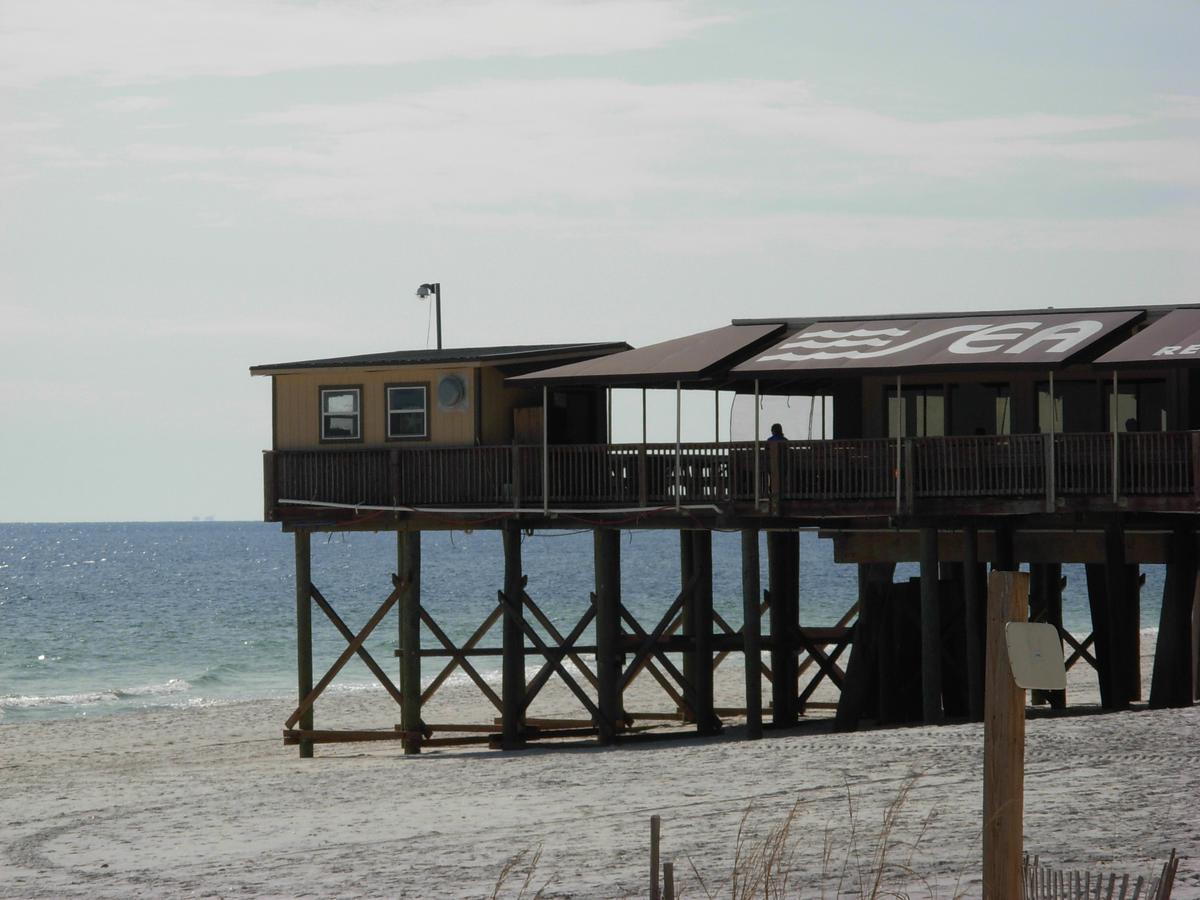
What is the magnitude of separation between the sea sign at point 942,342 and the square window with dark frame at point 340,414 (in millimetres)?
6372

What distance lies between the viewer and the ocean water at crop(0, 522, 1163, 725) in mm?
50656

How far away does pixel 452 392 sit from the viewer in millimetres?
26594

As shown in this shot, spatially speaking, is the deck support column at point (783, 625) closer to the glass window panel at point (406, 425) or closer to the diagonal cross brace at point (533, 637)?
the diagonal cross brace at point (533, 637)

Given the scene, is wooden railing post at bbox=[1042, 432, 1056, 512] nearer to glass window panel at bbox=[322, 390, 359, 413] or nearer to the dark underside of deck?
the dark underside of deck

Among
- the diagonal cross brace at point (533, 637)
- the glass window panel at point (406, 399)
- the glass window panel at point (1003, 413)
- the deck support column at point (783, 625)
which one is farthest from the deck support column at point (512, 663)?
the glass window panel at point (1003, 413)

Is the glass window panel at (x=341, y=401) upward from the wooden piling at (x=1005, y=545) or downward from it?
upward

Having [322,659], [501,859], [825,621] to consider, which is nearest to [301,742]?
[501,859]

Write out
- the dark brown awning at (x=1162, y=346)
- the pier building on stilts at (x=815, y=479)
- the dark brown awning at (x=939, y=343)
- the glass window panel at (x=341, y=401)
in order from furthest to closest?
the glass window panel at (x=341, y=401), the pier building on stilts at (x=815, y=479), the dark brown awning at (x=939, y=343), the dark brown awning at (x=1162, y=346)

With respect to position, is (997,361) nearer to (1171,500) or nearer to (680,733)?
(1171,500)

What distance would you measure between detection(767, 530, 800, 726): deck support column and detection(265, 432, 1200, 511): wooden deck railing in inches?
148

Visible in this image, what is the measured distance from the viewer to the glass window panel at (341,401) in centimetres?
2727

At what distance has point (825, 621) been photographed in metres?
76.4

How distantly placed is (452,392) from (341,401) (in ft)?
6.32

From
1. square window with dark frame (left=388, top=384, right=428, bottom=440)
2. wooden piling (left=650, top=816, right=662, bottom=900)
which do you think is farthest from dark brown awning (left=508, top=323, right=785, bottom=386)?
wooden piling (left=650, top=816, right=662, bottom=900)
